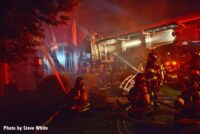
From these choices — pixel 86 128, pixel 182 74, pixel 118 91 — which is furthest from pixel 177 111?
pixel 118 91

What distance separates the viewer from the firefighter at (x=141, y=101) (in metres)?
8.07

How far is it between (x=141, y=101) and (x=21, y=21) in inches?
171

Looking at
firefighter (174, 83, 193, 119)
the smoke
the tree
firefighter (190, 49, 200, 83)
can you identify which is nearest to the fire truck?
the smoke

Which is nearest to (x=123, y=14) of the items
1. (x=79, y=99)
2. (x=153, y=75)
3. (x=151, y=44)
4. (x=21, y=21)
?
(x=151, y=44)

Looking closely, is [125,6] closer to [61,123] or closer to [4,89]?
[4,89]

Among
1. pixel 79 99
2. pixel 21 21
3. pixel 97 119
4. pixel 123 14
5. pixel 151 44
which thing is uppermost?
pixel 123 14

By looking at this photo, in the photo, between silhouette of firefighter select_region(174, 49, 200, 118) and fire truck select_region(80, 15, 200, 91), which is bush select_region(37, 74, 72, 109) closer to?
fire truck select_region(80, 15, 200, 91)

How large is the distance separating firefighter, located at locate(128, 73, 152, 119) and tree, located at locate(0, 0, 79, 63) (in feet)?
11.5

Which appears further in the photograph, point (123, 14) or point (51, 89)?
point (123, 14)

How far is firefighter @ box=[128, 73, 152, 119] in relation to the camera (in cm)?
807

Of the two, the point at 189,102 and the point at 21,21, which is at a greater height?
the point at 21,21

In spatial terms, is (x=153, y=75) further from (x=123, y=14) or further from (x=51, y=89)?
(x=123, y=14)

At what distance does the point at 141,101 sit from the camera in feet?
26.7

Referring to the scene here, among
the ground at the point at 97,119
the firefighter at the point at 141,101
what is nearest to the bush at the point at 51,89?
the ground at the point at 97,119
